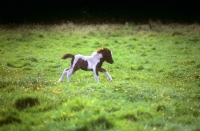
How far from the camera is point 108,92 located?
8.93 meters

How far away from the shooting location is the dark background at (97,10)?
127 ft

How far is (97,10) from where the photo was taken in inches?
1687

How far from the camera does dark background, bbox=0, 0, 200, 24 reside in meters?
38.7

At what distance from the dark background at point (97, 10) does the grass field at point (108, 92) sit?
60.9 ft

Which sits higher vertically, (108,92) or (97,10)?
(97,10)

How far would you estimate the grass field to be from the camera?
677 cm

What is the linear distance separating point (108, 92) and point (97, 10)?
115 ft

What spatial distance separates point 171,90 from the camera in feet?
32.1

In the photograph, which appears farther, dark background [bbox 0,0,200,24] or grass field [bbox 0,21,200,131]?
dark background [bbox 0,0,200,24]

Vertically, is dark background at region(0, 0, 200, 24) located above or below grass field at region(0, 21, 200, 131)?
above

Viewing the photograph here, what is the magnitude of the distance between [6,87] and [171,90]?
222 inches

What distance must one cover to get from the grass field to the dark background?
1857cm

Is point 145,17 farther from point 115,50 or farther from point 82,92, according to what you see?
point 82,92

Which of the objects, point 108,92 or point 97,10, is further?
point 97,10
